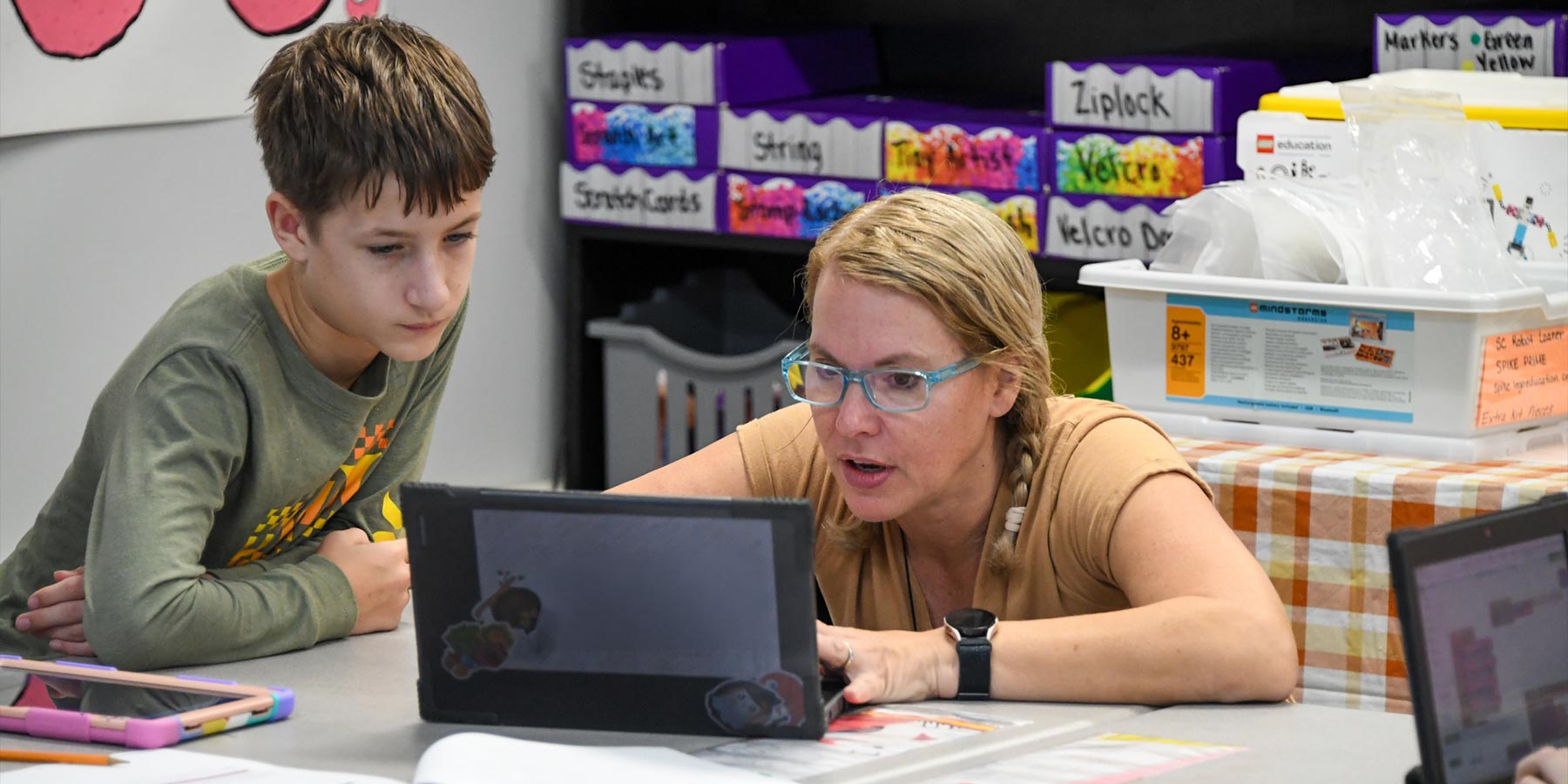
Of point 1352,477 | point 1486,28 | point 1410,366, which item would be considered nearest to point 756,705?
point 1352,477

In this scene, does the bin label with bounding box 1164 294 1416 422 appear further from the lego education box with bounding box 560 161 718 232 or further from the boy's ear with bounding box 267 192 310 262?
the lego education box with bounding box 560 161 718 232

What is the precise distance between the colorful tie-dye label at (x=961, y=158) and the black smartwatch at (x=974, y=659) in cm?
140

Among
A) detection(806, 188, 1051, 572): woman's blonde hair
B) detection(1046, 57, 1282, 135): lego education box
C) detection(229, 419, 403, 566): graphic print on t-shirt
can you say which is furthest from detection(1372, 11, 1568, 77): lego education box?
detection(229, 419, 403, 566): graphic print on t-shirt

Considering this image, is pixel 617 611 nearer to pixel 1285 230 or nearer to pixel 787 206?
pixel 1285 230

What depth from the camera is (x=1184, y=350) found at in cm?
191

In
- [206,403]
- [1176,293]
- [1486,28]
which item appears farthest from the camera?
[1486,28]

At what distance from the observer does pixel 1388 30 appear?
7.00ft

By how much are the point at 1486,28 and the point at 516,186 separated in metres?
1.62

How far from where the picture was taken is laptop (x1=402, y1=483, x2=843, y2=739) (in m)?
1.07

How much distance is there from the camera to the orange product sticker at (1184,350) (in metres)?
1.89

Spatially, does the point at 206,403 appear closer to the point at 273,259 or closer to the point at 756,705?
the point at 273,259

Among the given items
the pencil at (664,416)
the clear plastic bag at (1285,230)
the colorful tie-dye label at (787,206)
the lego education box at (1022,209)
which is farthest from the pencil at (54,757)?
the pencil at (664,416)

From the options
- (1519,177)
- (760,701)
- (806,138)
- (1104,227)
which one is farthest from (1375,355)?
(806,138)

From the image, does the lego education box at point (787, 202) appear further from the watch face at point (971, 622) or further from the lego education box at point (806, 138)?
the watch face at point (971, 622)
